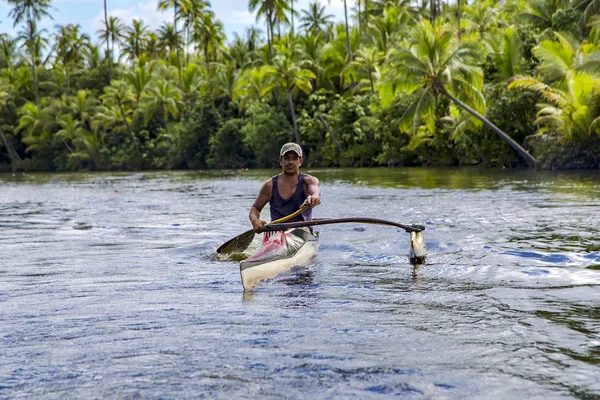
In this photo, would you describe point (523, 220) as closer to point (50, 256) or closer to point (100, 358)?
point (50, 256)

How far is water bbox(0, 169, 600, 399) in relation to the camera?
171 inches

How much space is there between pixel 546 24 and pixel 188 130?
31285 mm

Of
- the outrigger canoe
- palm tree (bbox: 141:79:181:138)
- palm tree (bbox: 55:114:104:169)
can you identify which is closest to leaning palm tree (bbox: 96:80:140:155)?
palm tree (bbox: 141:79:181:138)

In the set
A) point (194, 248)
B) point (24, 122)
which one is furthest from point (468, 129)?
point (24, 122)

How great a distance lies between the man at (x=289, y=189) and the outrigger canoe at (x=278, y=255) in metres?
0.30

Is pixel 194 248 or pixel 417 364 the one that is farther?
pixel 194 248

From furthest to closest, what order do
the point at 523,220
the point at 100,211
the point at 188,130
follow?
the point at 188,130 → the point at 100,211 → the point at 523,220

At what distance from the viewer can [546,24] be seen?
3662 centimetres

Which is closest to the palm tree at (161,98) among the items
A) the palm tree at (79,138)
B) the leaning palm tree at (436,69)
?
the palm tree at (79,138)

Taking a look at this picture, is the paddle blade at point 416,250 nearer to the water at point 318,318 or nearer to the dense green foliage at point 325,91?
the water at point 318,318

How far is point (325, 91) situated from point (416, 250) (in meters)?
43.2

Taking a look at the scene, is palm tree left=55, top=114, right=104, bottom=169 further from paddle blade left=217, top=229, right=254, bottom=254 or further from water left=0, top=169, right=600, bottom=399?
paddle blade left=217, top=229, right=254, bottom=254

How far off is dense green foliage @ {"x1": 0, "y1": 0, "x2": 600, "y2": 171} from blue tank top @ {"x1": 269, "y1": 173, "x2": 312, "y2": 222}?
56.9ft

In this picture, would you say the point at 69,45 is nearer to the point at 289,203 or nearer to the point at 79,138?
the point at 79,138
